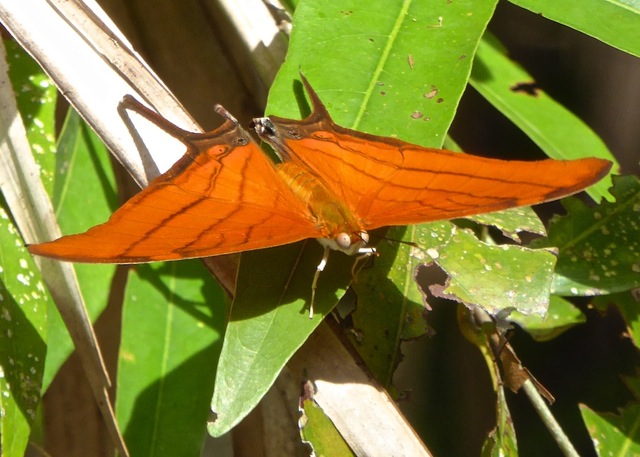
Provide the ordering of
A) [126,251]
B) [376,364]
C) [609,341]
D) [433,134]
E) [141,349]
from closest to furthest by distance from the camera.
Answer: [126,251], [433,134], [376,364], [141,349], [609,341]

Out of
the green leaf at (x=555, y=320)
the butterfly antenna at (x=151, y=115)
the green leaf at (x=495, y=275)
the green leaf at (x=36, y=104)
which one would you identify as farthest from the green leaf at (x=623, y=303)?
the green leaf at (x=36, y=104)

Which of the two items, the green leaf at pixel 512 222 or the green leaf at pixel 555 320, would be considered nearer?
the green leaf at pixel 512 222

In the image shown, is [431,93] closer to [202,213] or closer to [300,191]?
[300,191]

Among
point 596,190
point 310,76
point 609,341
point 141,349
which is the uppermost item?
point 310,76

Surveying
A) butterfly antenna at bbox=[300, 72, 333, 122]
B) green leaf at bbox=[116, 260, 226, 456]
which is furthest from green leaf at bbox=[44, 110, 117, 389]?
butterfly antenna at bbox=[300, 72, 333, 122]

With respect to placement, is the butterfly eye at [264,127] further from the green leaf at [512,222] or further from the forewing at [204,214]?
the green leaf at [512,222]

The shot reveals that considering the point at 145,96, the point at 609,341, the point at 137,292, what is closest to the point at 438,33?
the point at 145,96

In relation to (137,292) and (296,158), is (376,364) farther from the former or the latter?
(137,292)
